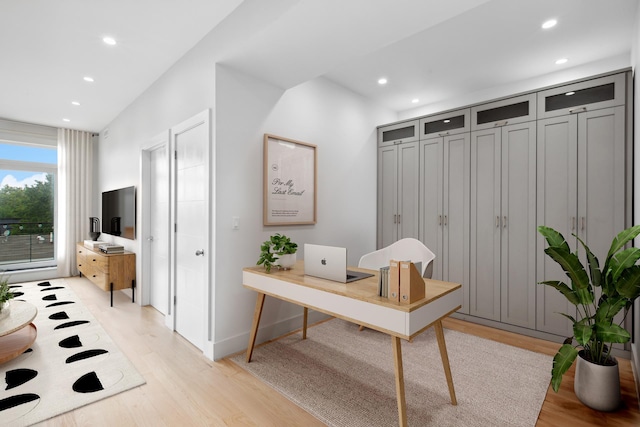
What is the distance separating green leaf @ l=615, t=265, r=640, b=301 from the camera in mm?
1762

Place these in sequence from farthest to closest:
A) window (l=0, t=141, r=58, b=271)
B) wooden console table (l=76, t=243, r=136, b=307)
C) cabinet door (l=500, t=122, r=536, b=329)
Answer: window (l=0, t=141, r=58, b=271) → wooden console table (l=76, t=243, r=136, b=307) → cabinet door (l=500, t=122, r=536, b=329)

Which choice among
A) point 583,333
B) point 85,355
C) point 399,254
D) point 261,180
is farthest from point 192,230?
point 583,333

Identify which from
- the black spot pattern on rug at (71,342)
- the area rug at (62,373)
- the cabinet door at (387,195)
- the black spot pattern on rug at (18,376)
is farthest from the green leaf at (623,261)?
the black spot pattern on rug at (71,342)

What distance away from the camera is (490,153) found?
11.2 ft

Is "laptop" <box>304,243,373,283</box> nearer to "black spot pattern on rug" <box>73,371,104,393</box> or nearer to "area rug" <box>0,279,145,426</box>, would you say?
"area rug" <box>0,279,145,426</box>

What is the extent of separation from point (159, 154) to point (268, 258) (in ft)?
7.38

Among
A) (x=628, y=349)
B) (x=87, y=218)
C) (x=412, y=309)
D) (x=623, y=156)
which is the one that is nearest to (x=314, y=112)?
(x=412, y=309)

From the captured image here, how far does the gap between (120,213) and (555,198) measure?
5472mm

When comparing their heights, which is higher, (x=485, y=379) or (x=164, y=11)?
(x=164, y=11)

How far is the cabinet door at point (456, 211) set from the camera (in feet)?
11.8

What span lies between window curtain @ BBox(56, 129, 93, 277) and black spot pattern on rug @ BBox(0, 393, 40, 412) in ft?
14.6

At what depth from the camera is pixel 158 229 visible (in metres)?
3.75

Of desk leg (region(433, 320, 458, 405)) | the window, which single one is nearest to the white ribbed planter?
desk leg (region(433, 320, 458, 405))

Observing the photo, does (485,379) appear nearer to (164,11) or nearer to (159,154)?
(164,11)
